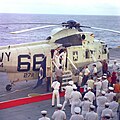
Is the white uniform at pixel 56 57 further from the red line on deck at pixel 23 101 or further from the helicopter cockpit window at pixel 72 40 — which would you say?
the red line on deck at pixel 23 101

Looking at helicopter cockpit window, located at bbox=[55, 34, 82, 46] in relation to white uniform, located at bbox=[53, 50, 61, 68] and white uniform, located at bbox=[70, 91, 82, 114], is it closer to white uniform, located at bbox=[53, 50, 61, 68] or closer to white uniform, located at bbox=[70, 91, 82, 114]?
white uniform, located at bbox=[53, 50, 61, 68]

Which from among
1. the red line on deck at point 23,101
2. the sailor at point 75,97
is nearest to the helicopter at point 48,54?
the red line on deck at point 23,101

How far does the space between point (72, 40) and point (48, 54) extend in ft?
5.68

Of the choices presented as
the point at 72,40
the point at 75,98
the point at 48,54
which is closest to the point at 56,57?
the point at 48,54

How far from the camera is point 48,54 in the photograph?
1619cm

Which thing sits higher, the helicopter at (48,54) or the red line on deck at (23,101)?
the helicopter at (48,54)

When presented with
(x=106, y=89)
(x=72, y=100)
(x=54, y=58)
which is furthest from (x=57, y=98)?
(x=54, y=58)

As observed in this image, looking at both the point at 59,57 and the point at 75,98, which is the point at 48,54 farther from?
the point at 75,98

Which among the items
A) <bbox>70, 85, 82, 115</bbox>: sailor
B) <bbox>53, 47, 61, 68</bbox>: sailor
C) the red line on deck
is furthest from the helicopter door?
<bbox>70, 85, 82, 115</bbox>: sailor

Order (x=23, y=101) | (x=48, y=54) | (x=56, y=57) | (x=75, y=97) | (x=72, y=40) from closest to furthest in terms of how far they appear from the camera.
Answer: (x=75, y=97), (x=23, y=101), (x=56, y=57), (x=48, y=54), (x=72, y=40)

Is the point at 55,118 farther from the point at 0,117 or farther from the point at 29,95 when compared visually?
the point at 29,95

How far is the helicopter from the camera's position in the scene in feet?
50.0

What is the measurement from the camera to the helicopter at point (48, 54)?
50.0 ft

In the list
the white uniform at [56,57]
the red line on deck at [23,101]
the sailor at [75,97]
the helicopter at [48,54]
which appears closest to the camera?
the sailor at [75,97]
